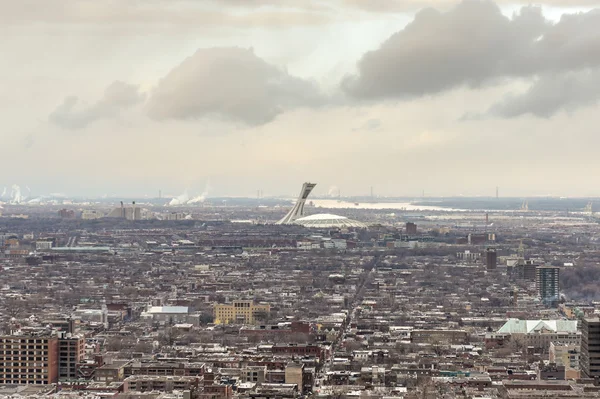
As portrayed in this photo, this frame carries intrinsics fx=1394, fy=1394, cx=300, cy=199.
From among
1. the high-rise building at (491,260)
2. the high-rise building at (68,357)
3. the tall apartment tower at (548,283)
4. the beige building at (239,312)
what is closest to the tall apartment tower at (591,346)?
the high-rise building at (68,357)

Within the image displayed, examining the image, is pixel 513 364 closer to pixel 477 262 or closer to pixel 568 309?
pixel 568 309

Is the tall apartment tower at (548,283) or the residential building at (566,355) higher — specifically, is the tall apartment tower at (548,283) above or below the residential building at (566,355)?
above

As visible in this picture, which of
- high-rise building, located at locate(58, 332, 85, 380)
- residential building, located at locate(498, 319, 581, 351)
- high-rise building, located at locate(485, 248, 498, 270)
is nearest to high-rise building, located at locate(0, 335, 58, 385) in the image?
high-rise building, located at locate(58, 332, 85, 380)

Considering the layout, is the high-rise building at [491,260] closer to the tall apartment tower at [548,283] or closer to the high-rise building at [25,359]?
the tall apartment tower at [548,283]

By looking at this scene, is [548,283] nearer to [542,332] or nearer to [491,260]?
[491,260]

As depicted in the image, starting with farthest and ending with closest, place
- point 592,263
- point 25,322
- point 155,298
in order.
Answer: point 592,263 < point 155,298 < point 25,322

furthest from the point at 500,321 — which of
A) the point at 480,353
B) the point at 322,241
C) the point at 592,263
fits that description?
the point at 322,241
